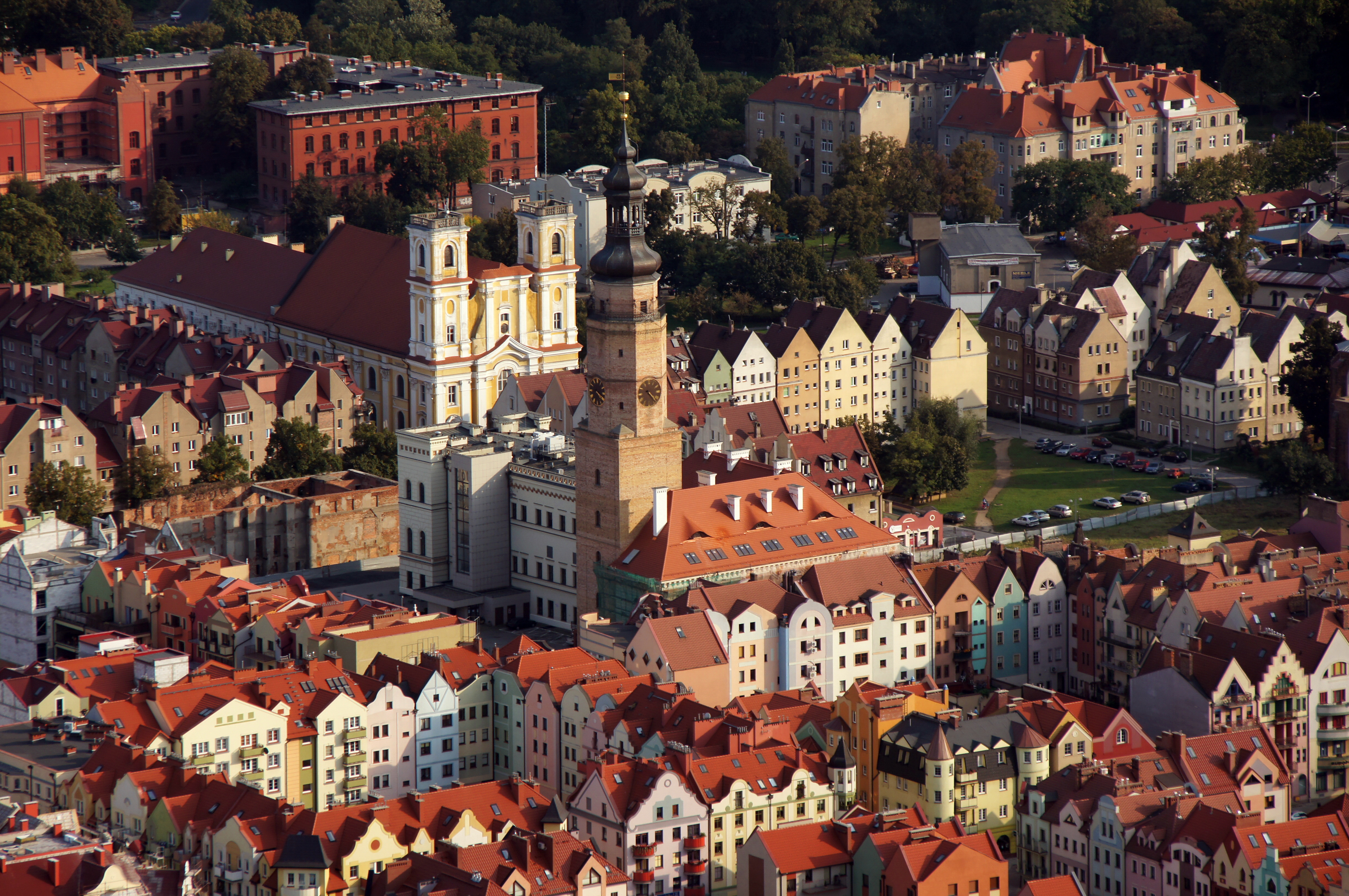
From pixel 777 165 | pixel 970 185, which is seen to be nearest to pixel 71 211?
pixel 777 165

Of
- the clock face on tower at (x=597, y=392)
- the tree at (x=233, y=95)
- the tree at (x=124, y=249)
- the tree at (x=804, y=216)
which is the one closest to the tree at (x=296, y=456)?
the clock face on tower at (x=597, y=392)

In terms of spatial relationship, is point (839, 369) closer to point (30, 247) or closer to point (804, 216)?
point (804, 216)

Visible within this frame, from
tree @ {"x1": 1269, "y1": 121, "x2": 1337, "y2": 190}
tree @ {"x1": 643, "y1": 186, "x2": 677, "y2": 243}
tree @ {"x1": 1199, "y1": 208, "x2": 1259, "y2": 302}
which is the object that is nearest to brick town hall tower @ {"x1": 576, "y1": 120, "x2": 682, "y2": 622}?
tree @ {"x1": 1199, "y1": 208, "x2": 1259, "y2": 302}

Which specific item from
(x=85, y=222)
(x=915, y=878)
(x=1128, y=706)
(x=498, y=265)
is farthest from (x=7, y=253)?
(x=915, y=878)

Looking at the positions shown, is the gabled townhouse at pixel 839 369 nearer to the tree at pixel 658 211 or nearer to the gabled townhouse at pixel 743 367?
the gabled townhouse at pixel 743 367

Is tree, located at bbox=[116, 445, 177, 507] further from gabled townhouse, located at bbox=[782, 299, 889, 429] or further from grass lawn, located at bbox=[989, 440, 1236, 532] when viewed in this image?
grass lawn, located at bbox=[989, 440, 1236, 532]

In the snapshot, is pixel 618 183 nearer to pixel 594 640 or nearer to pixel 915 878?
pixel 594 640
